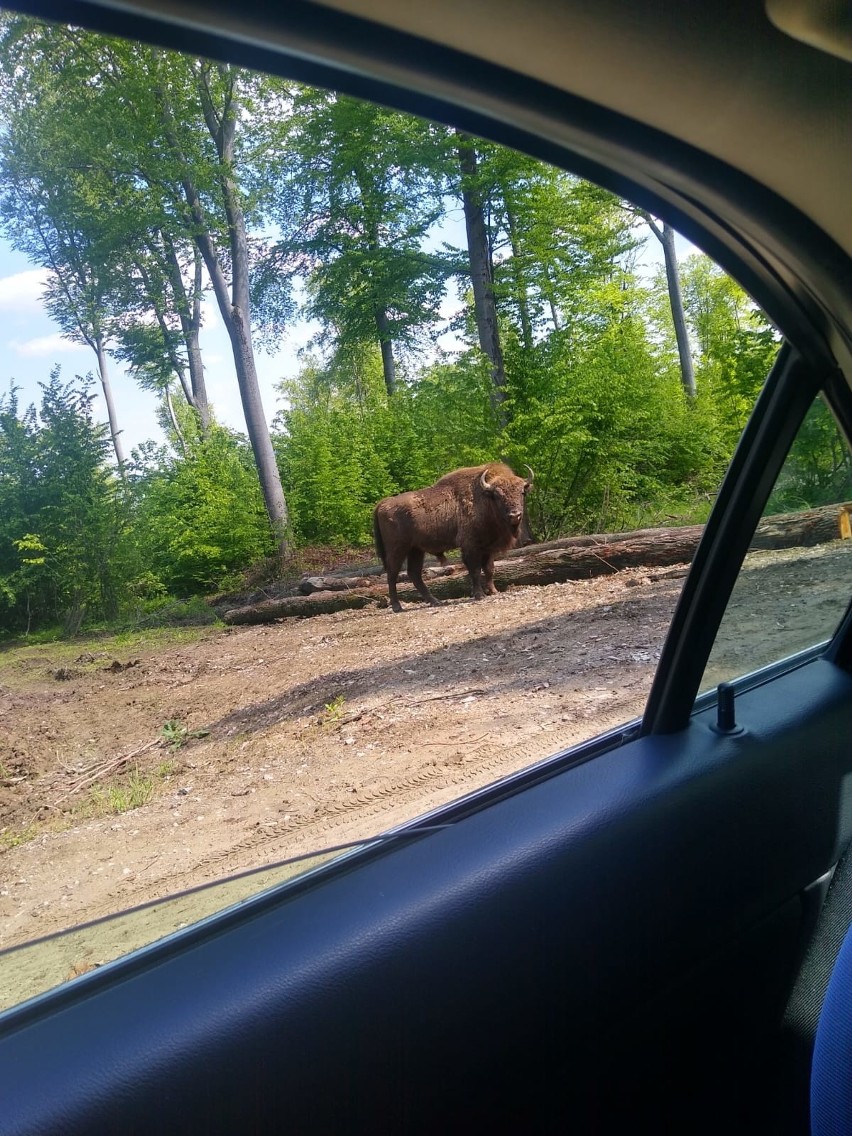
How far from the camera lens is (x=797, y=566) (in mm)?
2121

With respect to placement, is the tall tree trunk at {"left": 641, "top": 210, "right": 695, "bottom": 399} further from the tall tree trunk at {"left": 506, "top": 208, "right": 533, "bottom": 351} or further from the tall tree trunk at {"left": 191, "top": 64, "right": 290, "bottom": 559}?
the tall tree trunk at {"left": 191, "top": 64, "right": 290, "bottom": 559}

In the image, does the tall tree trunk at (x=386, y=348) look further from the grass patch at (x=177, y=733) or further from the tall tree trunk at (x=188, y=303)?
the grass patch at (x=177, y=733)

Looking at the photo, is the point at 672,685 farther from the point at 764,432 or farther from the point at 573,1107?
the point at 573,1107

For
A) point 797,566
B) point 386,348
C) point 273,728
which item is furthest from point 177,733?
point 797,566

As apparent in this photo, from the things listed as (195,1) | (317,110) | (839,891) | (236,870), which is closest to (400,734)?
(236,870)

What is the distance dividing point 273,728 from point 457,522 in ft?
14.9

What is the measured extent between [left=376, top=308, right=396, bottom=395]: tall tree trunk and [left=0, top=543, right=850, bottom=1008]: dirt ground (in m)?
1.77

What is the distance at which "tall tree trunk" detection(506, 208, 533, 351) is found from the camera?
14.1ft

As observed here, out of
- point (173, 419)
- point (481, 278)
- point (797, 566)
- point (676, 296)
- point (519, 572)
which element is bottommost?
point (519, 572)

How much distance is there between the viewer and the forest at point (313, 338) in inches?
90.5

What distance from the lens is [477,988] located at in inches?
56.3

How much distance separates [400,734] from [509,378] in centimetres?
347

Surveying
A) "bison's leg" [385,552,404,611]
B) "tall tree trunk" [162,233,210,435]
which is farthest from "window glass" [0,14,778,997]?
"bison's leg" [385,552,404,611]

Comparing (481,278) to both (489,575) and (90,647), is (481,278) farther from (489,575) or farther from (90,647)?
(489,575)
